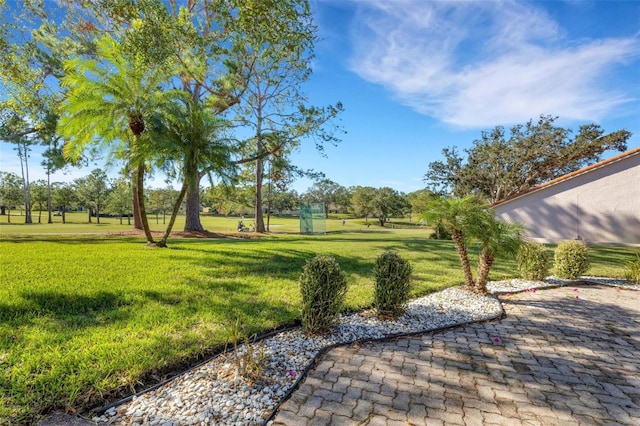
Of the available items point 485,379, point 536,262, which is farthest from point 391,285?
point 536,262

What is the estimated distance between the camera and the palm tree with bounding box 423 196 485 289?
520 cm

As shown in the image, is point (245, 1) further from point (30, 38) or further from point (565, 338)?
point (30, 38)

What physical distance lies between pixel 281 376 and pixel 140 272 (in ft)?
15.8

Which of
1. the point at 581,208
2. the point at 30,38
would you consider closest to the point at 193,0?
the point at 30,38

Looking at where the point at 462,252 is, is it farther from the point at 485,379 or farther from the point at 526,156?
the point at 526,156

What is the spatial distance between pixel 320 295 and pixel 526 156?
2404 cm

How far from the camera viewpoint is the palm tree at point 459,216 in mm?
5199

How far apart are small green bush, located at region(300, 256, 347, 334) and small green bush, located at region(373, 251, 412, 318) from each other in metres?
0.79

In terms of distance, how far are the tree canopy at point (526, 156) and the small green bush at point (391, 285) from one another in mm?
22374

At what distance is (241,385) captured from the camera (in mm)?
2506

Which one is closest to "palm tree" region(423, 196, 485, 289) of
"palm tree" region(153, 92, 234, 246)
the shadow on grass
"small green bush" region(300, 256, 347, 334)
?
"small green bush" region(300, 256, 347, 334)

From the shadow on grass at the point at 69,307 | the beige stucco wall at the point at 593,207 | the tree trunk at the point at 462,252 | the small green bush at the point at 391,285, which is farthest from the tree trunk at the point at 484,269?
the beige stucco wall at the point at 593,207

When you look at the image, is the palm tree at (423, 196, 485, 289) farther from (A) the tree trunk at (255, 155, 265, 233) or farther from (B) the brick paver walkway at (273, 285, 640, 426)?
(A) the tree trunk at (255, 155, 265, 233)

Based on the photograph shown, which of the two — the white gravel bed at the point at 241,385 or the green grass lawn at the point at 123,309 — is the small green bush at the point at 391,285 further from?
the green grass lawn at the point at 123,309
